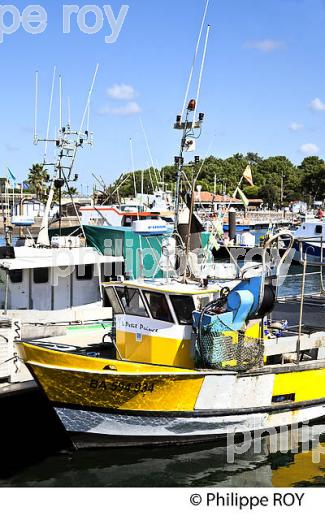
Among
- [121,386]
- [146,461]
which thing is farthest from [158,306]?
[146,461]

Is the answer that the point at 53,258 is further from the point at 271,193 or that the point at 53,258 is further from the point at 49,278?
the point at 271,193

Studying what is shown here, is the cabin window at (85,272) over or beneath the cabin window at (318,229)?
beneath

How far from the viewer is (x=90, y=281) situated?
1725cm

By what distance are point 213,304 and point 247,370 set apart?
1.48 meters

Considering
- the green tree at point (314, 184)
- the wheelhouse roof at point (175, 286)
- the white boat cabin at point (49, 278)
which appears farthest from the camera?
the green tree at point (314, 184)

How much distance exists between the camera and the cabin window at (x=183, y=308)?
498 inches

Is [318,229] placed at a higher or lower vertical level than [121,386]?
higher

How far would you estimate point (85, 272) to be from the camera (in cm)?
1716

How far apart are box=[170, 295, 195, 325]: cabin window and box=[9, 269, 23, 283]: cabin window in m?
5.46

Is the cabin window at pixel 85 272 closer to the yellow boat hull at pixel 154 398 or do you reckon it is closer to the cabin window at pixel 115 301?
the cabin window at pixel 115 301

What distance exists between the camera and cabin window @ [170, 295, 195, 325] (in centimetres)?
1265

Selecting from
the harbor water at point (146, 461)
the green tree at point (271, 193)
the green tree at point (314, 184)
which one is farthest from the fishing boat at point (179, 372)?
the green tree at point (271, 193)

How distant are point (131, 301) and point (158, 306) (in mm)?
685

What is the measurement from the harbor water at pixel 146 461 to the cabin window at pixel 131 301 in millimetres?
2534
